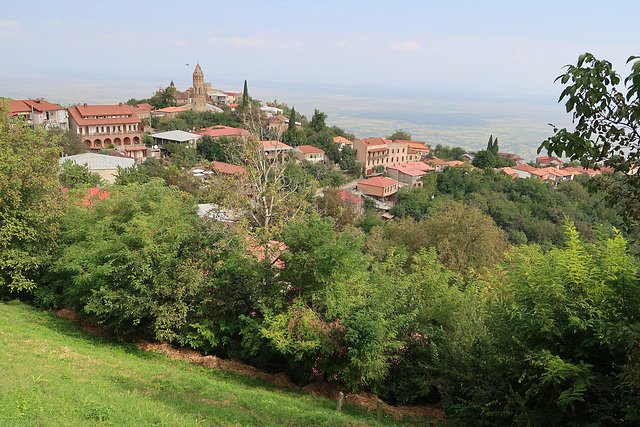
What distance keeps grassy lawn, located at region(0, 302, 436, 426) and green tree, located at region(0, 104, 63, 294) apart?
2.35 m

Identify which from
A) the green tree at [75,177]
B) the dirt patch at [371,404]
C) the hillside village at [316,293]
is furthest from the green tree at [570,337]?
the green tree at [75,177]

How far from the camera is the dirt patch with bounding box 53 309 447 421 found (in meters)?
11.2

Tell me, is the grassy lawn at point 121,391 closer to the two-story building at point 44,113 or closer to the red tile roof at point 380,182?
the red tile roof at point 380,182

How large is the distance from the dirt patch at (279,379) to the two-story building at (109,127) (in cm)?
5109

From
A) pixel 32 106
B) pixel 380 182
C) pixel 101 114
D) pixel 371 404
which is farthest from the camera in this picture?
pixel 101 114

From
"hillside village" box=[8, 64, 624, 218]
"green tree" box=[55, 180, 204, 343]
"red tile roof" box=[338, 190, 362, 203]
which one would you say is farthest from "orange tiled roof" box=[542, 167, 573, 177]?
"green tree" box=[55, 180, 204, 343]

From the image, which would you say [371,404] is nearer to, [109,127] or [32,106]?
[109,127]

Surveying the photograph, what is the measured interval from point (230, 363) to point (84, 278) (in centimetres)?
526

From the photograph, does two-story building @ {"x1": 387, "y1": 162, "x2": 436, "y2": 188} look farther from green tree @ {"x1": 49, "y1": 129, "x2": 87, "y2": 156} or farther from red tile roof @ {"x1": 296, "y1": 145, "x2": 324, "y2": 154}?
green tree @ {"x1": 49, "y1": 129, "x2": 87, "y2": 156}

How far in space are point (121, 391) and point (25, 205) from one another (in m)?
10.3

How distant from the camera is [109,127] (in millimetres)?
63000

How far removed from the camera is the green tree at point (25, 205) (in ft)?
48.3

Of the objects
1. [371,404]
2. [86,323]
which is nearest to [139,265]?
[86,323]

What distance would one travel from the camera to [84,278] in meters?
13.0
